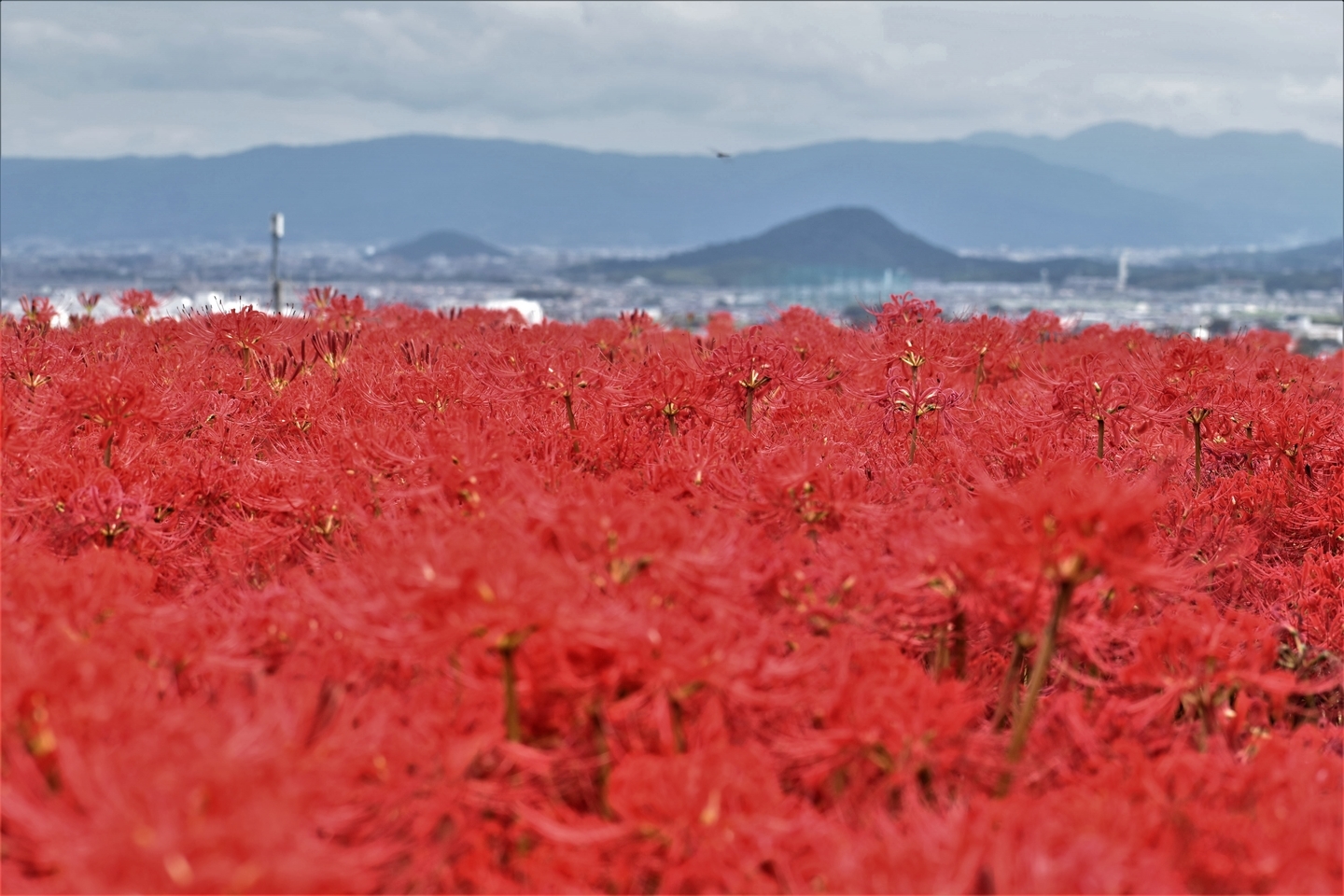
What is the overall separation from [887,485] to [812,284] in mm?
161400

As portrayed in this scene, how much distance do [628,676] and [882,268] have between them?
194 meters

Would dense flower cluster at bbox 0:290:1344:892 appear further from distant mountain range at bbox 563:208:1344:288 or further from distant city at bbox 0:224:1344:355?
distant mountain range at bbox 563:208:1344:288

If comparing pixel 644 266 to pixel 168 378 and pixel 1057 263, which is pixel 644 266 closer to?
pixel 1057 263

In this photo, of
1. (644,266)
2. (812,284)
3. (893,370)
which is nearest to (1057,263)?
(812,284)

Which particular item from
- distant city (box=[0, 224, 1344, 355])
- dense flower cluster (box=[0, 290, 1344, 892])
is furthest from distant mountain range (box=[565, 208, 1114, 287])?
dense flower cluster (box=[0, 290, 1344, 892])

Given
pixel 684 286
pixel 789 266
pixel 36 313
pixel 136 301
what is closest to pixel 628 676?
pixel 36 313

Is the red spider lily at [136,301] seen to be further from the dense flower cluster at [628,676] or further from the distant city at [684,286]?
the distant city at [684,286]

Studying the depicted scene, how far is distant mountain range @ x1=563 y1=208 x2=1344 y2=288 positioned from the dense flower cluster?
136092mm

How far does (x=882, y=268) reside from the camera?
7470 inches

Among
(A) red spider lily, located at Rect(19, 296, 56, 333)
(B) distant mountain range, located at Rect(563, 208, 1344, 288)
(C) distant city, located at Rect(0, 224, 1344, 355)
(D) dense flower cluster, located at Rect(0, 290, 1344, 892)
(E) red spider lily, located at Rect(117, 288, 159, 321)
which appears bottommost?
(D) dense flower cluster, located at Rect(0, 290, 1344, 892)

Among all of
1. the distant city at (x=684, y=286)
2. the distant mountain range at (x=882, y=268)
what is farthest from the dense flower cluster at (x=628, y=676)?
the distant mountain range at (x=882, y=268)

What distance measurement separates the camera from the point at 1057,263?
530 ft

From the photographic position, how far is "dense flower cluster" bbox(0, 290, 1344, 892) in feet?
6.47

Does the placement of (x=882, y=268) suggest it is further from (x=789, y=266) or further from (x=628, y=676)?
(x=628, y=676)
